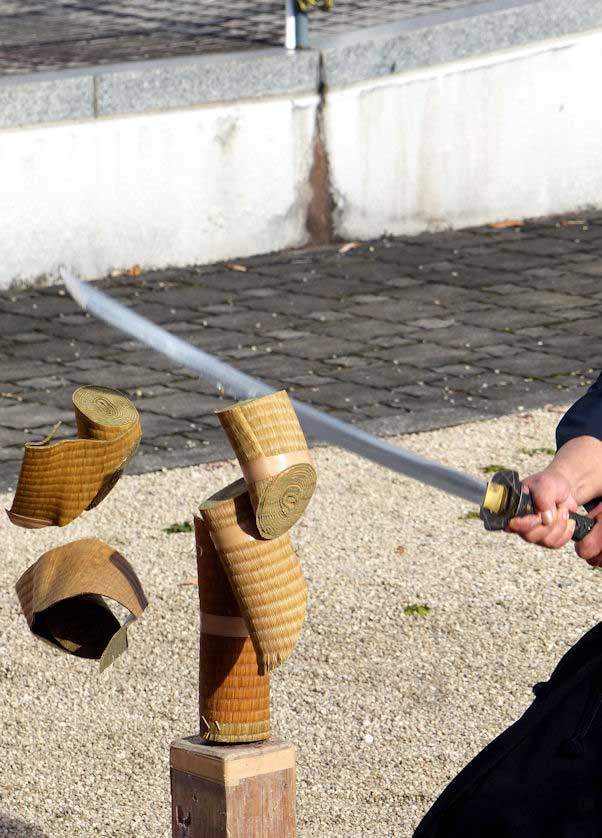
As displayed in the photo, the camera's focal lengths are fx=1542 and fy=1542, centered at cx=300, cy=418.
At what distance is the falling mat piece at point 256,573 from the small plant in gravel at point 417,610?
1918mm

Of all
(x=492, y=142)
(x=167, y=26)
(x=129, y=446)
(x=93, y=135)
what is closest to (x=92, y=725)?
(x=129, y=446)

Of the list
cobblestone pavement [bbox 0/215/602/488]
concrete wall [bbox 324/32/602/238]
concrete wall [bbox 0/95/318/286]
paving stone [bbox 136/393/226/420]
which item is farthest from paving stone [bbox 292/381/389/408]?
concrete wall [bbox 324/32/602/238]

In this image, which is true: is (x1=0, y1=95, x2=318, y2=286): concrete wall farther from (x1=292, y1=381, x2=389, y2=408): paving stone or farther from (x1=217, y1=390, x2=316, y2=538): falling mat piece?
(x1=217, y1=390, x2=316, y2=538): falling mat piece

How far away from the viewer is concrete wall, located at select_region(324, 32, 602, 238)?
8453 mm

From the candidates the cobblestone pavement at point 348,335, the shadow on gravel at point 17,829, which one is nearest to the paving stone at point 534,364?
the cobblestone pavement at point 348,335

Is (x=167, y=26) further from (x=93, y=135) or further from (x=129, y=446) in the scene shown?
(x=129, y=446)

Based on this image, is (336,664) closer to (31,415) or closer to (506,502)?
(506,502)

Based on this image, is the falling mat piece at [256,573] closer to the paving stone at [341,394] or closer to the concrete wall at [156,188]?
the paving stone at [341,394]

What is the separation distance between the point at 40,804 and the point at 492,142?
6.11 m

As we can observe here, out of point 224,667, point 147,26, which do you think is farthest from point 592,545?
point 147,26

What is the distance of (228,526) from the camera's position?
2338 mm

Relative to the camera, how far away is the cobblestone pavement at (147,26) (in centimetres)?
872

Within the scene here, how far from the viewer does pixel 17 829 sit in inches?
130

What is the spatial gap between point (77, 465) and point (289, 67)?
19.5ft
